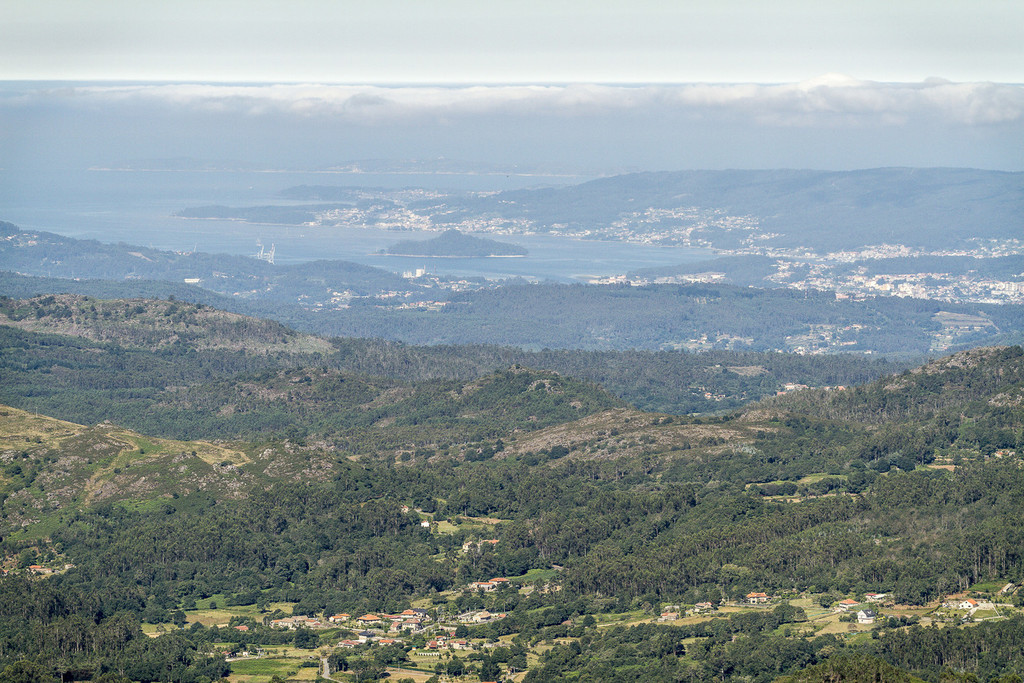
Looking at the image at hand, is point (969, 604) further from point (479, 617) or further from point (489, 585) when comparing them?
point (489, 585)

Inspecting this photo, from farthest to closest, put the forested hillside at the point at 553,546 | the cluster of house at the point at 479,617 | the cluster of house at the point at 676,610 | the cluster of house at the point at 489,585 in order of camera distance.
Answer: the cluster of house at the point at 489,585 < the cluster of house at the point at 479,617 < the cluster of house at the point at 676,610 < the forested hillside at the point at 553,546

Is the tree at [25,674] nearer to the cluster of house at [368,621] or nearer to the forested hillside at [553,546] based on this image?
the forested hillside at [553,546]

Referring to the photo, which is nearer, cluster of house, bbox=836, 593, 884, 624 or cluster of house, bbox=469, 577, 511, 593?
cluster of house, bbox=836, 593, 884, 624

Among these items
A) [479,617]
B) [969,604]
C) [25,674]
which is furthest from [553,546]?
[25,674]

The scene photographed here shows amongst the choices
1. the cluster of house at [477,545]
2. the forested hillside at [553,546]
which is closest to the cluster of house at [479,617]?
the forested hillside at [553,546]

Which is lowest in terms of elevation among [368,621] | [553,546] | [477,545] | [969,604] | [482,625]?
[368,621]

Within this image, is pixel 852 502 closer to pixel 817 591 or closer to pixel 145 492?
pixel 817 591

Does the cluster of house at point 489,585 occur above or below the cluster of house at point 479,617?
above

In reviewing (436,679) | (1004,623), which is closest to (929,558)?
(1004,623)

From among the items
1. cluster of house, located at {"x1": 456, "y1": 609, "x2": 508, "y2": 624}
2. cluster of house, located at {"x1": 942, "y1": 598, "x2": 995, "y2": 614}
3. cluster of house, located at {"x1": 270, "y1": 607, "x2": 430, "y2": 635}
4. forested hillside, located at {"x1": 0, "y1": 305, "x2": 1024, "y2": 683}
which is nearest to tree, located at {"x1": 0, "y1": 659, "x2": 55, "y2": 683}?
forested hillside, located at {"x1": 0, "y1": 305, "x2": 1024, "y2": 683}

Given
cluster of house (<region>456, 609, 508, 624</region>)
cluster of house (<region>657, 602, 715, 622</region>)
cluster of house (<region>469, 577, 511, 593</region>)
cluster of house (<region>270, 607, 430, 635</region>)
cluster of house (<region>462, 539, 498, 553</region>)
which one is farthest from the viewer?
cluster of house (<region>462, 539, 498, 553</region>)

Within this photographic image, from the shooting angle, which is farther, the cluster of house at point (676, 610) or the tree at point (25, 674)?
the cluster of house at point (676, 610)

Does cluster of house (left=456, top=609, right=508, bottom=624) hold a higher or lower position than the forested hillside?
lower

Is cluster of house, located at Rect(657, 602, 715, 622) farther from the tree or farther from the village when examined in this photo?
the tree
